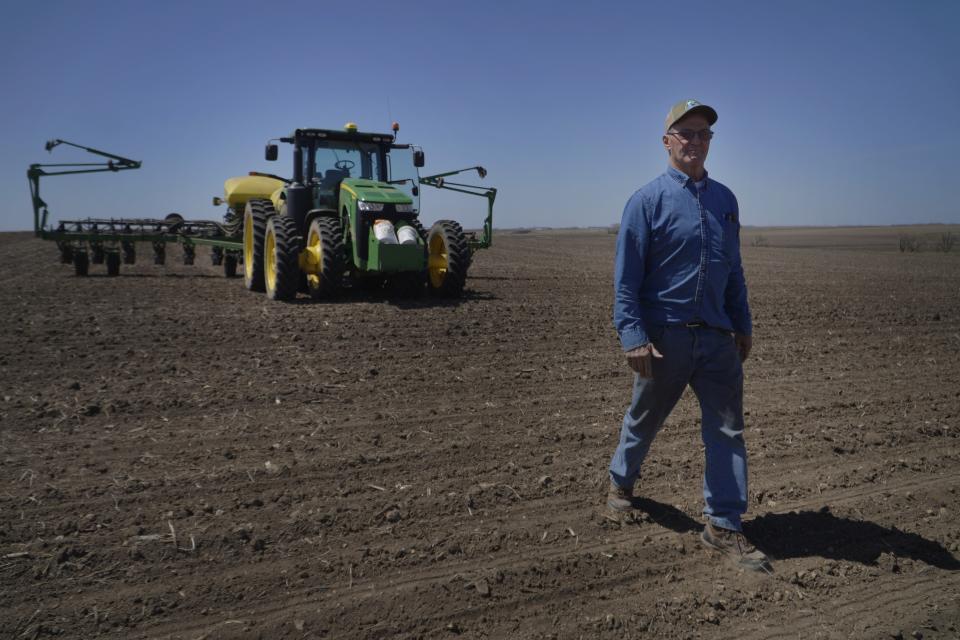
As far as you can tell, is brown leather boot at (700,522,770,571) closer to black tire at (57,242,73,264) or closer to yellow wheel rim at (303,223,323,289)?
yellow wheel rim at (303,223,323,289)

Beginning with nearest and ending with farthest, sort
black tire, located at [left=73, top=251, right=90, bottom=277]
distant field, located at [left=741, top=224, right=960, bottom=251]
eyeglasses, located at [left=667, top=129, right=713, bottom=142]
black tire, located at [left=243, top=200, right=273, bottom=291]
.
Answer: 1. eyeglasses, located at [left=667, top=129, right=713, bottom=142]
2. black tire, located at [left=243, top=200, right=273, bottom=291]
3. black tire, located at [left=73, top=251, right=90, bottom=277]
4. distant field, located at [left=741, top=224, right=960, bottom=251]

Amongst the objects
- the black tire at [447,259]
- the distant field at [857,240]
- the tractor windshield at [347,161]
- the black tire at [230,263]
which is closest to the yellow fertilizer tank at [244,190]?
the black tire at [230,263]

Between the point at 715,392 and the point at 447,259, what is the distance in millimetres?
7517

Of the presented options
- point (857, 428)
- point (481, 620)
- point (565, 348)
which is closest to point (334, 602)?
point (481, 620)

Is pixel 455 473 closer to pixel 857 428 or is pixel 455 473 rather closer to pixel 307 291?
pixel 857 428

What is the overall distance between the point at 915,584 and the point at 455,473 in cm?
229

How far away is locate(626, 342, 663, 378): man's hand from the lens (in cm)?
320

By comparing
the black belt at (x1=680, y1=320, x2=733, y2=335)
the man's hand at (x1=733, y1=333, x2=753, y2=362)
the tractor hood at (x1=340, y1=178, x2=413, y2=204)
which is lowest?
the man's hand at (x1=733, y1=333, x2=753, y2=362)

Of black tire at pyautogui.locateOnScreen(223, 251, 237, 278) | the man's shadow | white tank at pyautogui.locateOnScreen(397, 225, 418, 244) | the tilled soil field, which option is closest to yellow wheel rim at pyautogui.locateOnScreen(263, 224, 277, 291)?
white tank at pyautogui.locateOnScreen(397, 225, 418, 244)

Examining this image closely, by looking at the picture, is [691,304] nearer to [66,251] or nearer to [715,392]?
[715,392]

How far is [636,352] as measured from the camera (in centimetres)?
320

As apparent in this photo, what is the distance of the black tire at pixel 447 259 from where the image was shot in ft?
34.4

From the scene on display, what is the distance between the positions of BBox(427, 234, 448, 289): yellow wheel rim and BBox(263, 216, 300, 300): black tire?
1980 mm

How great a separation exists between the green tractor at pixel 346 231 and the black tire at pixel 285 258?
0.05 feet
